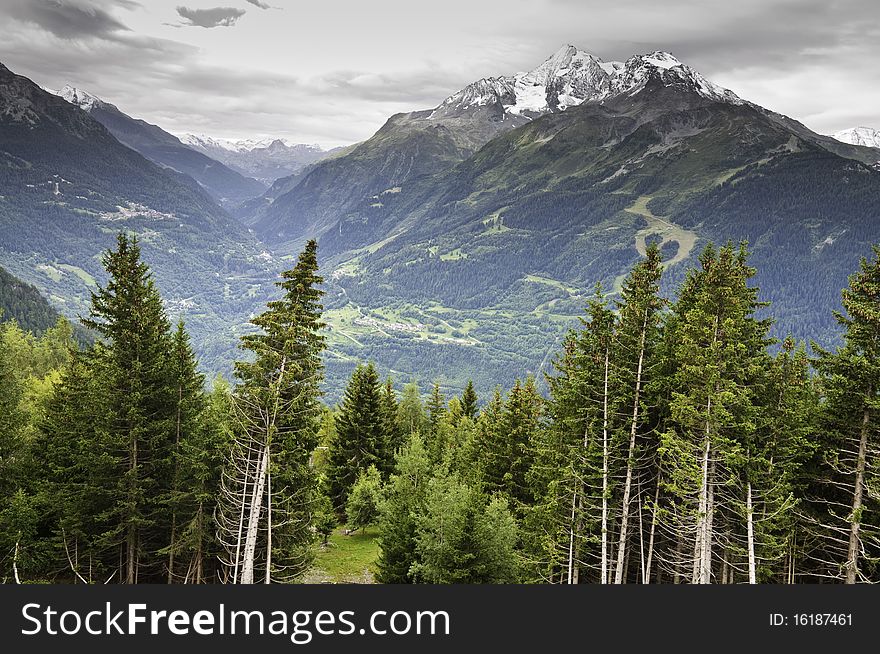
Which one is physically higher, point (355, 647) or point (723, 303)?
point (723, 303)

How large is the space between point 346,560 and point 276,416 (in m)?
25.4

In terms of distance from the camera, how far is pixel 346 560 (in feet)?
148

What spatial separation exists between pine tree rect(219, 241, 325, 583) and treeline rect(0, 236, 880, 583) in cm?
10

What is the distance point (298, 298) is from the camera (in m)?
23.9

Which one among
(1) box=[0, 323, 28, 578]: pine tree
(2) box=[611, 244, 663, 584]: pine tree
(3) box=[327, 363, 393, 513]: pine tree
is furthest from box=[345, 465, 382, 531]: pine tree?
(2) box=[611, 244, 663, 584]: pine tree

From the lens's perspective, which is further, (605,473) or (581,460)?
(581,460)

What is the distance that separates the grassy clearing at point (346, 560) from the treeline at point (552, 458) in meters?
10.8

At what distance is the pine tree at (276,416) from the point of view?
76.4 feet

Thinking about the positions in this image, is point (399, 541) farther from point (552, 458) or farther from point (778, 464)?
point (778, 464)

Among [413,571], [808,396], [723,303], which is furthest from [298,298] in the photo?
[808,396]

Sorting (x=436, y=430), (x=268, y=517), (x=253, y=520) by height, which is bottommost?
(x=253, y=520)

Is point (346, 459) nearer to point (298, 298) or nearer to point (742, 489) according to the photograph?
point (298, 298)

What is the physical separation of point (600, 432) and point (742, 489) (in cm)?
555

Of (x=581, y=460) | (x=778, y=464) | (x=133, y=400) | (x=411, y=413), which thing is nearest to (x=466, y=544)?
(x=581, y=460)
